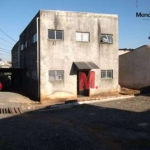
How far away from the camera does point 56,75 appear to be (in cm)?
2012

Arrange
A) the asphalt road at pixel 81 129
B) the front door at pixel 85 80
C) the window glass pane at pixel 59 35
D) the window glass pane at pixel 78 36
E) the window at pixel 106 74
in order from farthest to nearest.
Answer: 1. the window at pixel 106 74
2. the front door at pixel 85 80
3. the window glass pane at pixel 78 36
4. the window glass pane at pixel 59 35
5. the asphalt road at pixel 81 129

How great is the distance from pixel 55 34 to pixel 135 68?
982 cm

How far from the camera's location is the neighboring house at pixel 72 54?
64.5 feet

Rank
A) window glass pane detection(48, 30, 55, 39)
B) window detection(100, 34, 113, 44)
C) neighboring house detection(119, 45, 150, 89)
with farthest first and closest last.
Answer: neighboring house detection(119, 45, 150, 89) < window detection(100, 34, 113, 44) < window glass pane detection(48, 30, 55, 39)

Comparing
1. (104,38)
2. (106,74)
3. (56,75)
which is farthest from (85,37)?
(56,75)

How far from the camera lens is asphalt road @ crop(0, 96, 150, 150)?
25.5 feet

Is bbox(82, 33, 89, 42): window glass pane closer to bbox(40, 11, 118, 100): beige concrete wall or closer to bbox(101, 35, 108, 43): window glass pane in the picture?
bbox(40, 11, 118, 100): beige concrete wall

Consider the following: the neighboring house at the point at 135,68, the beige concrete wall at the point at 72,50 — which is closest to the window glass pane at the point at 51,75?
the beige concrete wall at the point at 72,50

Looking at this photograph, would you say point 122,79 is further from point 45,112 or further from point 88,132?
point 88,132

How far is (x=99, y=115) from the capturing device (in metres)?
12.2

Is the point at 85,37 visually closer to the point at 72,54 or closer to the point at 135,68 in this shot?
the point at 72,54

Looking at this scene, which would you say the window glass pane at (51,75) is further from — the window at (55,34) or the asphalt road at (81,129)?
the asphalt road at (81,129)

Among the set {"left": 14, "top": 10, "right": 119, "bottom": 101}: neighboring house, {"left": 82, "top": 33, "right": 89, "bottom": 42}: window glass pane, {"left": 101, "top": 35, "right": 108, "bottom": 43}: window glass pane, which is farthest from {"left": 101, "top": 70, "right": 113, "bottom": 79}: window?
{"left": 82, "top": 33, "right": 89, "bottom": 42}: window glass pane

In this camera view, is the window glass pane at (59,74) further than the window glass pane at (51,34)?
Yes
